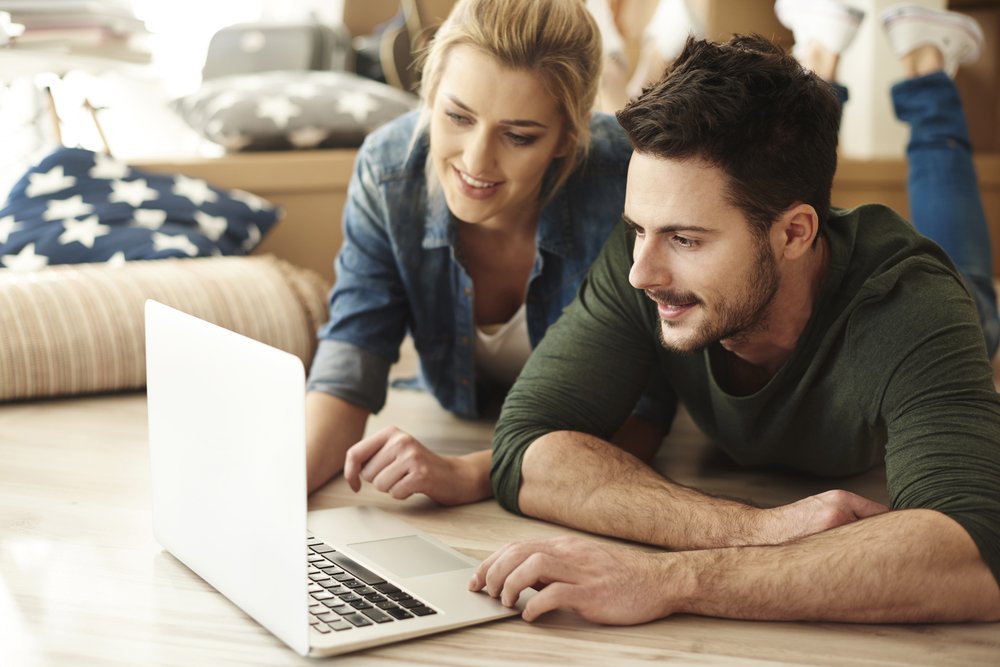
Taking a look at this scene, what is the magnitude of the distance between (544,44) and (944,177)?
1144mm

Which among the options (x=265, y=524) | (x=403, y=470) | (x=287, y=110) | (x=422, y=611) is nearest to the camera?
(x=265, y=524)

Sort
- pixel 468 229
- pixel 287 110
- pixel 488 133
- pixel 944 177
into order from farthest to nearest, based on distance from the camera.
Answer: pixel 287 110, pixel 944 177, pixel 468 229, pixel 488 133

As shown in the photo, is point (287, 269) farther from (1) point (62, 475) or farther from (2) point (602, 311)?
(2) point (602, 311)

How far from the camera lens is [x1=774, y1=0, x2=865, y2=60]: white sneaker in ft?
7.93

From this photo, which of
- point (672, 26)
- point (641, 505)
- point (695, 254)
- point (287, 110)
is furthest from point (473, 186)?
point (672, 26)

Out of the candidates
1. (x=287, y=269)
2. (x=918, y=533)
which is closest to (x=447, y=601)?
(x=918, y=533)

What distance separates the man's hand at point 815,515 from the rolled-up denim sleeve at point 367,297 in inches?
28.4

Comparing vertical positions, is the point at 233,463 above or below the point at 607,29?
below

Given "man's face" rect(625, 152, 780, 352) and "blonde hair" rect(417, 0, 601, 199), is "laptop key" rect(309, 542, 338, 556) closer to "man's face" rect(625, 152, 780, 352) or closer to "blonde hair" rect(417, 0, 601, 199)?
"man's face" rect(625, 152, 780, 352)

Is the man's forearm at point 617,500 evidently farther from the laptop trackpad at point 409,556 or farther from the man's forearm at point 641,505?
the laptop trackpad at point 409,556

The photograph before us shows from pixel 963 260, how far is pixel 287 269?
141 centimetres

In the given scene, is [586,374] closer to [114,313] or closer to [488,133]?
[488,133]

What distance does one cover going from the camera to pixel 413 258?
6.04 feet

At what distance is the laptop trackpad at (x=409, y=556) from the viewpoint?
1.25 metres
